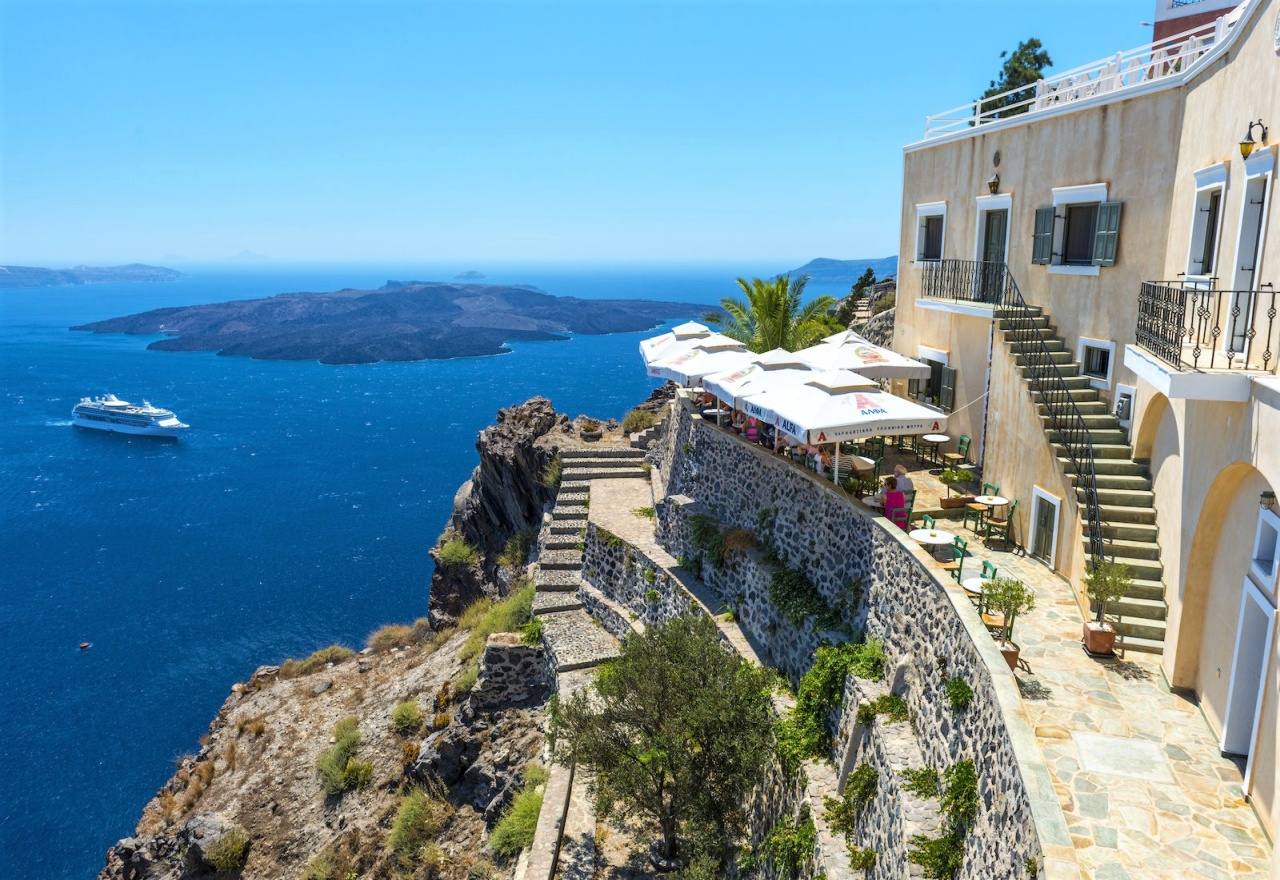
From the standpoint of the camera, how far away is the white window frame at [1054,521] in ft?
39.8

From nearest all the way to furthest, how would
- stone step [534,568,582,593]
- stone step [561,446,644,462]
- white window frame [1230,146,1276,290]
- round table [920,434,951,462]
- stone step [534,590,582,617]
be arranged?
white window frame [1230,146,1276,290], round table [920,434,951,462], stone step [534,590,582,617], stone step [534,568,582,593], stone step [561,446,644,462]

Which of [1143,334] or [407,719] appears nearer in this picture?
[1143,334]

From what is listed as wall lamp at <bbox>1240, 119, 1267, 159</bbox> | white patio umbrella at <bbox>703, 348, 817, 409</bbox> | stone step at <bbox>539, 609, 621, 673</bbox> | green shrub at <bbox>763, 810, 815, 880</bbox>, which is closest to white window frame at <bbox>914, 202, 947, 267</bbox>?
white patio umbrella at <bbox>703, 348, 817, 409</bbox>

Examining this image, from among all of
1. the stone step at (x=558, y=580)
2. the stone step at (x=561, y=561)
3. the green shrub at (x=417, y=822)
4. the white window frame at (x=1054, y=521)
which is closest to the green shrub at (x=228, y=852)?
the green shrub at (x=417, y=822)

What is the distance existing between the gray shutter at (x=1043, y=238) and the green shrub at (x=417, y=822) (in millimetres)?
17010

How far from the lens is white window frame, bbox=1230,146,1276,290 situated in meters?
8.20

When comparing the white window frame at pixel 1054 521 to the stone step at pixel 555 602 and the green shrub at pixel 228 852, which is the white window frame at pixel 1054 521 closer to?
the stone step at pixel 555 602

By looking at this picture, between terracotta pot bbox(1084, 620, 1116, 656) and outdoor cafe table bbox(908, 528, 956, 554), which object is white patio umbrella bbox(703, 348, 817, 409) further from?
terracotta pot bbox(1084, 620, 1116, 656)

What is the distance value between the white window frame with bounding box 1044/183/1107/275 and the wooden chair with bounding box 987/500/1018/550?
4419mm

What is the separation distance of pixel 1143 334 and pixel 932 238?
942 cm

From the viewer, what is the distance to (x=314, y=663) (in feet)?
96.7

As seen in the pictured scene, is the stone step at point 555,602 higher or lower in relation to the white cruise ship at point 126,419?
higher

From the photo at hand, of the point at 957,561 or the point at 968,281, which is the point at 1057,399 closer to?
the point at 957,561

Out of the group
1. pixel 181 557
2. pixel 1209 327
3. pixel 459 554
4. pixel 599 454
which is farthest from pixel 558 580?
pixel 181 557
